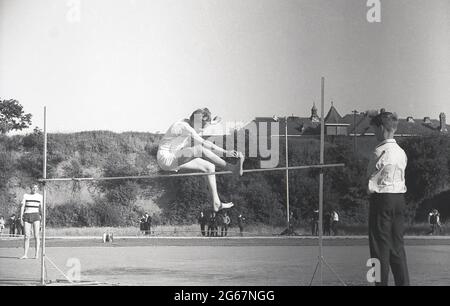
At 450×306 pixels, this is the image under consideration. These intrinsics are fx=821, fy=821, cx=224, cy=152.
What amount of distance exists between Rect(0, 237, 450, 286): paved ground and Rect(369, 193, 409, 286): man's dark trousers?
6.70 ft

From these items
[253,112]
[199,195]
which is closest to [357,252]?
[253,112]

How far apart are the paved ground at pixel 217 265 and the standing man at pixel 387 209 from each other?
2052mm

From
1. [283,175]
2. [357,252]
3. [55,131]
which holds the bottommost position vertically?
[357,252]

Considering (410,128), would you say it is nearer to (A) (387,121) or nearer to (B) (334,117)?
(B) (334,117)

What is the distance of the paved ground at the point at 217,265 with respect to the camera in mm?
10188

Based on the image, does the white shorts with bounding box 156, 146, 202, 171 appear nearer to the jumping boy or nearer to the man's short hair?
the jumping boy

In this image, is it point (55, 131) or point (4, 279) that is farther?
point (55, 131)

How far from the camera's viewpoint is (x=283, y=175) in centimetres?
2212

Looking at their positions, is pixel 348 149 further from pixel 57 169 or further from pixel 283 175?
pixel 57 169

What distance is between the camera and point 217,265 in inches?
496

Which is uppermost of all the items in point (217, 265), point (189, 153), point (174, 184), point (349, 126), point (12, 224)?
point (349, 126)

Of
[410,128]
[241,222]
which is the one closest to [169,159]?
[241,222]

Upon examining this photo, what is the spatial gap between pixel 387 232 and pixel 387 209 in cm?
21
